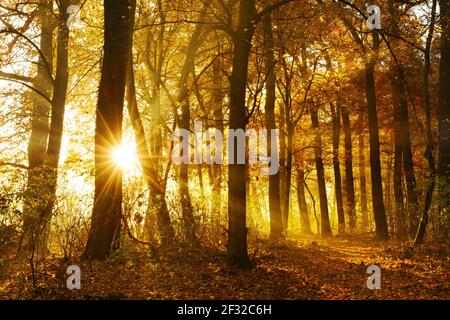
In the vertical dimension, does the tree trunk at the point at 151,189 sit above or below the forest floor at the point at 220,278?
above

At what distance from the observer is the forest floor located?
6945mm

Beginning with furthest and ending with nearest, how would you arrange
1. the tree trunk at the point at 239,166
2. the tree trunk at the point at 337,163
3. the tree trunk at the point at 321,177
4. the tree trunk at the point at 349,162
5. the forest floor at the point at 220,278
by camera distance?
the tree trunk at the point at 337,163 < the tree trunk at the point at 349,162 < the tree trunk at the point at 321,177 < the tree trunk at the point at 239,166 < the forest floor at the point at 220,278

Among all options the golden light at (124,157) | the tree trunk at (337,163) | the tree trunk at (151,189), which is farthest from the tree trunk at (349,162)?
the golden light at (124,157)

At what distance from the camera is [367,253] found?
505 inches

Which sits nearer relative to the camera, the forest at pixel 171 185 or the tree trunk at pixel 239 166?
the forest at pixel 171 185

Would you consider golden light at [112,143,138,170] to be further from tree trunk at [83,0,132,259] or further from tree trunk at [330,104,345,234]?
tree trunk at [330,104,345,234]

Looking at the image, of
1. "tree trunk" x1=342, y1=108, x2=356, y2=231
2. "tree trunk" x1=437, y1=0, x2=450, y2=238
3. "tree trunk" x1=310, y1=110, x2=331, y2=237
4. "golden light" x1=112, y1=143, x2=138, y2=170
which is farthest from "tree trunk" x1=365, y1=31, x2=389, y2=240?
"golden light" x1=112, y1=143, x2=138, y2=170

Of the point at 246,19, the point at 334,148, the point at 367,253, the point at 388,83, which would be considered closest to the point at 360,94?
the point at 388,83

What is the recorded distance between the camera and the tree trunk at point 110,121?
8766mm

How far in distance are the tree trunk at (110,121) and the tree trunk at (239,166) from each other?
2323 mm

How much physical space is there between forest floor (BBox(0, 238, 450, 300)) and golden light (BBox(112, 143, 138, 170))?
1976 mm

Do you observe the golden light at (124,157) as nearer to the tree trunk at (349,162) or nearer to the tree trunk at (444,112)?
the tree trunk at (444,112)
